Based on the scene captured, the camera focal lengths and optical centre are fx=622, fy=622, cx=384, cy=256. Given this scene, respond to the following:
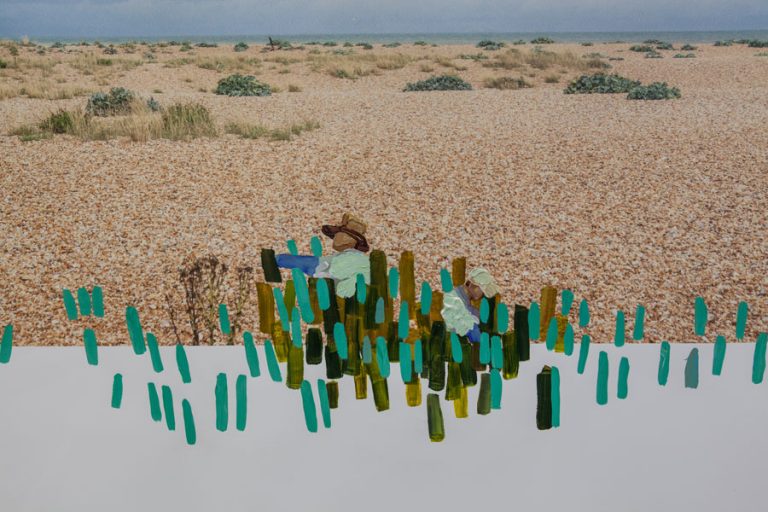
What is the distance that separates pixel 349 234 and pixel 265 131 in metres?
8.42

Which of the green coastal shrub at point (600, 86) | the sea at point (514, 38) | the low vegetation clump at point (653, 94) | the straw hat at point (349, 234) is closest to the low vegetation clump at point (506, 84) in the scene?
the green coastal shrub at point (600, 86)

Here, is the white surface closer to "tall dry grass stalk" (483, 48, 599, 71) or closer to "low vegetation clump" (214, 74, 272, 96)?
"low vegetation clump" (214, 74, 272, 96)

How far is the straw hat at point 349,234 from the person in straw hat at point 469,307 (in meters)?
0.66

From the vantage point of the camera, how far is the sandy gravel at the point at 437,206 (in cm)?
604

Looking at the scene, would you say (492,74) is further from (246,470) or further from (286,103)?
(246,470)

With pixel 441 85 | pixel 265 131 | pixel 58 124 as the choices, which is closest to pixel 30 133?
pixel 58 124

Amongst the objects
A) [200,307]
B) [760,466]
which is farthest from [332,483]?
[200,307]

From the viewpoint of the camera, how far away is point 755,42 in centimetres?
4053

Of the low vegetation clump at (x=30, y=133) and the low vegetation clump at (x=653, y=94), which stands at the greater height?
the low vegetation clump at (x=653, y=94)

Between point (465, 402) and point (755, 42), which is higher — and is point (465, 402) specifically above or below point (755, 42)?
below

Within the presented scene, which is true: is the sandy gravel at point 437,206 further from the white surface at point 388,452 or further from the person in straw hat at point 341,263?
the person in straw hat at point 341,263

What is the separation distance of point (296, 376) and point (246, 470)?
2.44ft

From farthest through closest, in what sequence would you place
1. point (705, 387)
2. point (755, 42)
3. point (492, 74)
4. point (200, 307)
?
point (755, 42) < point (492, 74) < point (200, 307) < point (705, 387)

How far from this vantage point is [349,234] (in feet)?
13.0
